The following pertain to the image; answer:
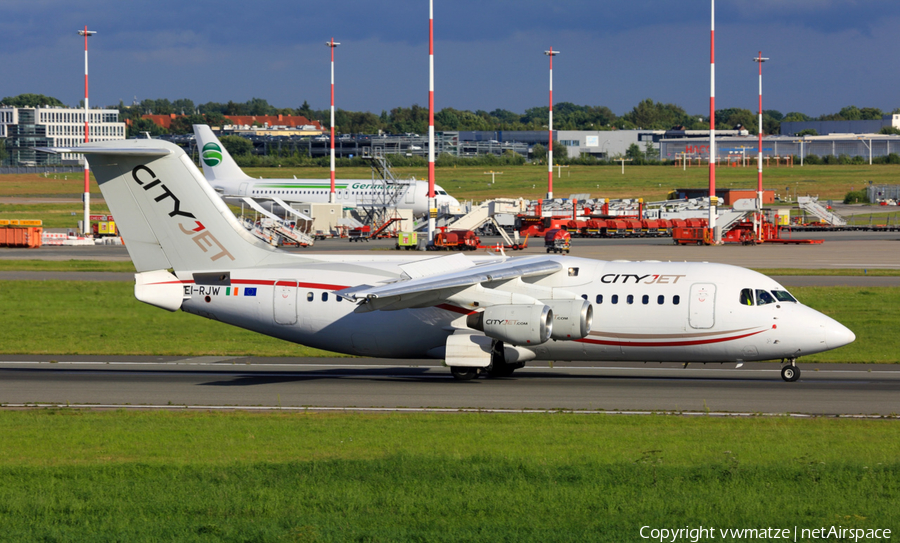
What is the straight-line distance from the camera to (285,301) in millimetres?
26906

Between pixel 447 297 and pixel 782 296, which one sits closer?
pixel 782 296

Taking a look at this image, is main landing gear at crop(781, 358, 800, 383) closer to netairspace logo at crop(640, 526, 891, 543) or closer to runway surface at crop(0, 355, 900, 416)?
runway surface at crop(0, 355, 900, 416)

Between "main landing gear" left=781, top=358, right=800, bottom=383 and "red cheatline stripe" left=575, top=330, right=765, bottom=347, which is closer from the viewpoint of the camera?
"red cheatline stripe" left=575, top=330, right=765, bottom=347

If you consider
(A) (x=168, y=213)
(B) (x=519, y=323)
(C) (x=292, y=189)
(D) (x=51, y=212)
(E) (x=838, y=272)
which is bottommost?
(B) (x=519, y=323)

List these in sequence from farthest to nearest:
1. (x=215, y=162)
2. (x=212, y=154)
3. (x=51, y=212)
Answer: (x=51, y=212), (x=215, y=162), (x=212, y=154)

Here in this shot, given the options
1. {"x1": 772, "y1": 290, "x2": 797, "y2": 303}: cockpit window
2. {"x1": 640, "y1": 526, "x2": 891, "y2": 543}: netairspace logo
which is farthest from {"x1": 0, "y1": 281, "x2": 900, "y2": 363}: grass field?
{"x1": 640, "y1": 526, "x2": 891, "y2": 543}: netairspace logo

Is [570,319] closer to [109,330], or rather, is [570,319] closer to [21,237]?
[109,330]

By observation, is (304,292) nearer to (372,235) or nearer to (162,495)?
(162,495)

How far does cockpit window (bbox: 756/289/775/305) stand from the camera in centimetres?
2527

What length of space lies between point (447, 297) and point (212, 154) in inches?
3270

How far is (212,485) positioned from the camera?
13773mm

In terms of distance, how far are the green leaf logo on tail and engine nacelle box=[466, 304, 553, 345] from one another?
274 feet

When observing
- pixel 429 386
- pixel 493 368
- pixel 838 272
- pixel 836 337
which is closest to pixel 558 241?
pixel 838 272

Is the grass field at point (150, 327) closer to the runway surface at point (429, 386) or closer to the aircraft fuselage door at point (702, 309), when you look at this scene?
the runway surface at point (429, 386)
